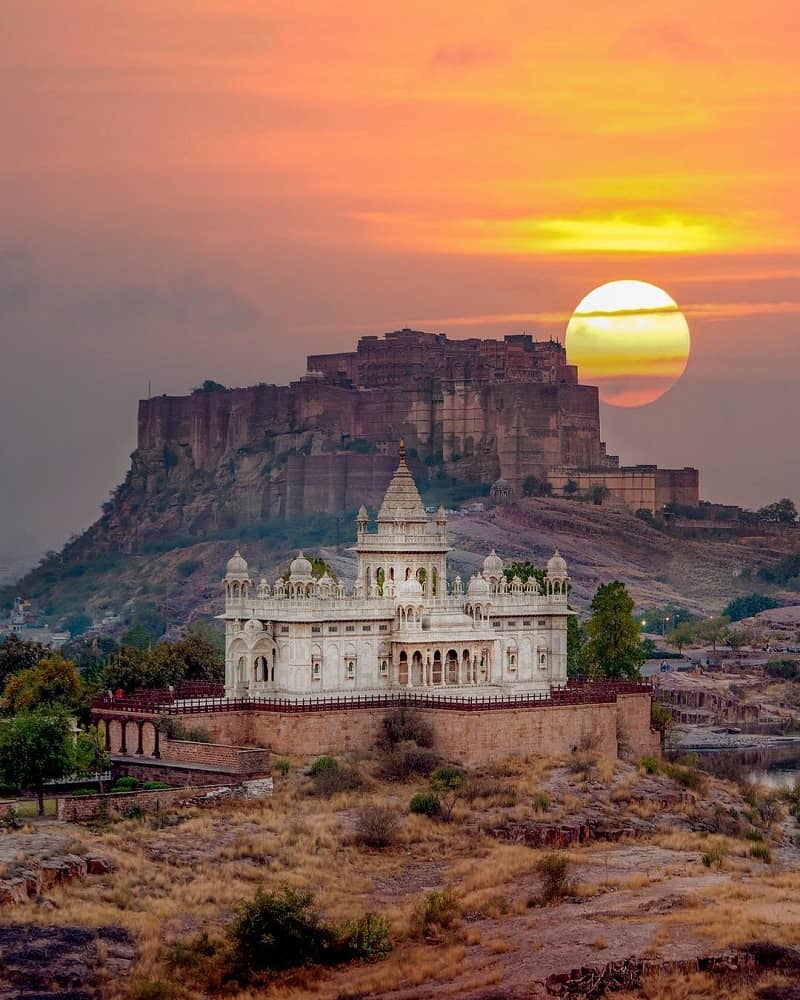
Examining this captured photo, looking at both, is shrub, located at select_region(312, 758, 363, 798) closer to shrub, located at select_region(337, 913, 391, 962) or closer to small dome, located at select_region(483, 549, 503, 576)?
shrub, located at select_region(337, 913, 391, 962)

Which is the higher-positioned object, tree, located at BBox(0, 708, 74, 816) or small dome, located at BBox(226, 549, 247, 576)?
small dome, located at BBox(226, 549, 247, 576)

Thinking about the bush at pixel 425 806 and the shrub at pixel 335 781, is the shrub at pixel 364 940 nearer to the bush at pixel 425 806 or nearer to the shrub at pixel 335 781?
the bush at pixel 425 806

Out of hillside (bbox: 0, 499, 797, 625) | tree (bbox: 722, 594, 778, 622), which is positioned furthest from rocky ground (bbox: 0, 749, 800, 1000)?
tree (bbox: 722, 594, 778, 622)

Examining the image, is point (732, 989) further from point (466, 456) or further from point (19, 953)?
point (466, 456)

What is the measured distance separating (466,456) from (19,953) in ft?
480

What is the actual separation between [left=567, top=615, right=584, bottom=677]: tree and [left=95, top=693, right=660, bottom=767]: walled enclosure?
46.5ft

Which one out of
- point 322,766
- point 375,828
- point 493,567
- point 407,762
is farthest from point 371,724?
point 493,567

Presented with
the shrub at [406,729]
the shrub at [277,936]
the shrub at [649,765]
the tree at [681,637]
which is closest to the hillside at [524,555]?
the tree at [681,637]

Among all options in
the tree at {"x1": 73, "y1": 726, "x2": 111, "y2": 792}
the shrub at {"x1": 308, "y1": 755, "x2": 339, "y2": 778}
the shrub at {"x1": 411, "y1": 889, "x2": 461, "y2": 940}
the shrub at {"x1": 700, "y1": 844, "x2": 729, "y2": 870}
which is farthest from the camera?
the shrub at {"x1": 308, "y1": 755, "x2": 339, "y2": 778}

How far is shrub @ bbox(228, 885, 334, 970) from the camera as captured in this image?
4797 centimetres

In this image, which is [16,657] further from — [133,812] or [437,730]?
[133,812]

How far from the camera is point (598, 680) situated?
79125 mm

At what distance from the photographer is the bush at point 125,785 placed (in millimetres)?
61728

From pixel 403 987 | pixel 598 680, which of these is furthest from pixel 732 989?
pixel 598 680
